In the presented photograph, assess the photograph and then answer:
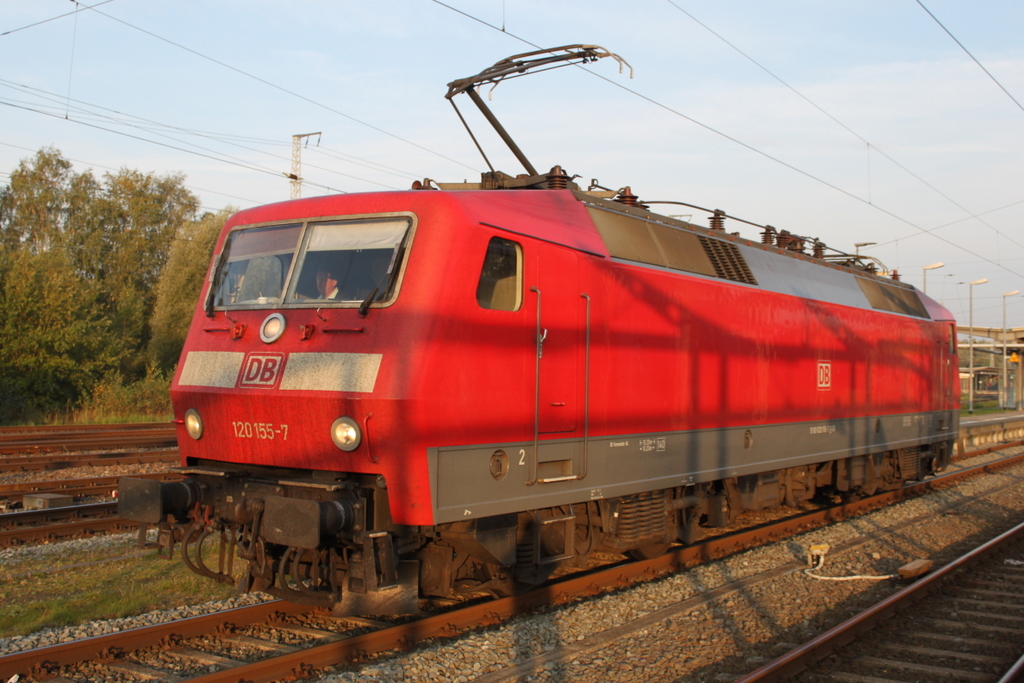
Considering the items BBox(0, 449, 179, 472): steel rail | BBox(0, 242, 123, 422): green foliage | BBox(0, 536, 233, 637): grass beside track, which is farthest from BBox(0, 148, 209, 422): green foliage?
BBox(0, 536, 233, 637): grass beside track

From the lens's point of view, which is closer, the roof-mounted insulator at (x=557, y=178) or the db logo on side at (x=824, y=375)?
the roof-mounted insulator at (x=557, y=178)

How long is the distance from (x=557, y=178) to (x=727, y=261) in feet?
8.78

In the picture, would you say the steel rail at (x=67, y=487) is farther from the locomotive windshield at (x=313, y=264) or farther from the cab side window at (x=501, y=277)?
the cab side window at (x=501, y=277)

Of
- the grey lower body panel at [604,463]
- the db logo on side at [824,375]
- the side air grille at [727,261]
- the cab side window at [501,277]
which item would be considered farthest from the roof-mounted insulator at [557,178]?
the db logo on side at [824,375]

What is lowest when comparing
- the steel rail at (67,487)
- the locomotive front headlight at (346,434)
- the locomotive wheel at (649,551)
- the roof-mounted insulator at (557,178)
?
the locomotive wheel at (649,551)

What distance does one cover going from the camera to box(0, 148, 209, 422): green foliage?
2527cm

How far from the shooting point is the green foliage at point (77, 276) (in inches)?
995

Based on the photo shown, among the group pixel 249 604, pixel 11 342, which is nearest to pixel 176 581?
pixel 249 604

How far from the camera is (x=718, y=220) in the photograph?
1105 centimetres

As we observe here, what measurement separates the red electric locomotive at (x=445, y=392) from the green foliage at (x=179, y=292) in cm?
3006

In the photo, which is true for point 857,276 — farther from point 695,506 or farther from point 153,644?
point 153,644

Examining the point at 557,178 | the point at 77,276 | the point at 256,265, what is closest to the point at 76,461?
the point at 256,265

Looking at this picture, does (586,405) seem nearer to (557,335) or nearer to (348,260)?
(557,335)

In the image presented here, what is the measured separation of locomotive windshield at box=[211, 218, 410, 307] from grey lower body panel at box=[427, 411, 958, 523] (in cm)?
140
